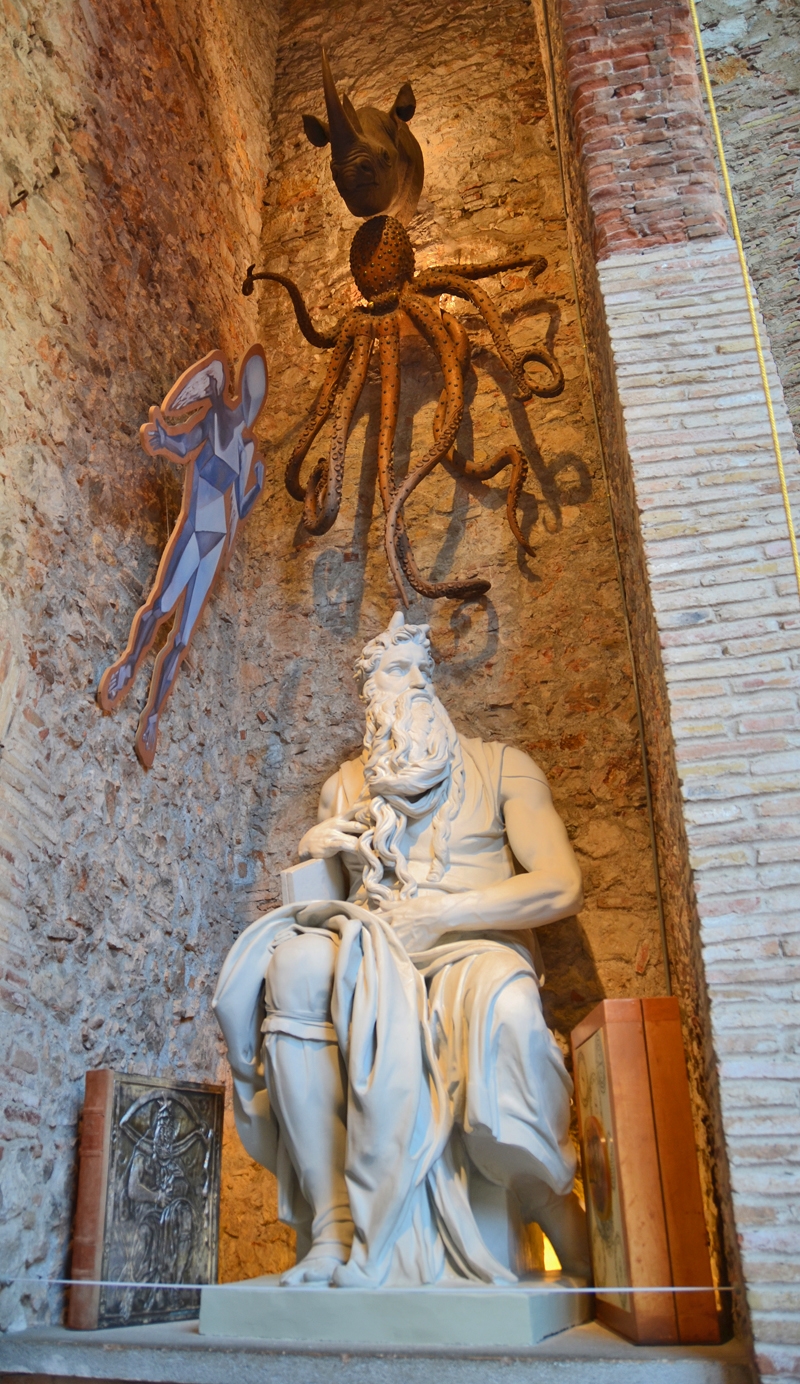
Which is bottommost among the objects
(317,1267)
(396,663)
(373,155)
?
(317,1267)

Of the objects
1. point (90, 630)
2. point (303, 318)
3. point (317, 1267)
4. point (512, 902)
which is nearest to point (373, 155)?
point (303, 318)

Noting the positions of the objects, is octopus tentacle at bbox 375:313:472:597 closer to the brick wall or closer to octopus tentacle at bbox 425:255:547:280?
octopus tentacle at bbox 425:255:547:280

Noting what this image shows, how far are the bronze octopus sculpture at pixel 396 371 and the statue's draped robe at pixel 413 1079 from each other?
187 cm

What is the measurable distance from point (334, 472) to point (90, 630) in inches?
53.8

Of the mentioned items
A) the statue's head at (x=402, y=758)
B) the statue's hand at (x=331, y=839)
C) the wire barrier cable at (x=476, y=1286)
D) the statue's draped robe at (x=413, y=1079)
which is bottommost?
the wire barrier cable at (x=476, y=1286)

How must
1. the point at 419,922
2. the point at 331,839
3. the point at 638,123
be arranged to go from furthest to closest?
1. the point at 638,123
2. the point at 331,839
3. the point at 419,922

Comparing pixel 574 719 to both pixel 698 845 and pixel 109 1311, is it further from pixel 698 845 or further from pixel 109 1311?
pixel 109 1311

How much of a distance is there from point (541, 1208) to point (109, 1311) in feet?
3.72

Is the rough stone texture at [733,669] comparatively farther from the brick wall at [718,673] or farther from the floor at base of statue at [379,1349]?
the floor at base of statue at [379,1349]

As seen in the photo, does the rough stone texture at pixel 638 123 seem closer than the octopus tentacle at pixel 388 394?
Yes

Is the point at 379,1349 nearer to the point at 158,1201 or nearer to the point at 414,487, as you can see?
the point at 158,1201

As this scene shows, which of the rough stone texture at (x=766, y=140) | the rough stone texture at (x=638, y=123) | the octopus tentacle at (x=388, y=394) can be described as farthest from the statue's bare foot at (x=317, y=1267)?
the rough stone texture at (x=766, y=140)

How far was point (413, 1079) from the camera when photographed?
2.54 m

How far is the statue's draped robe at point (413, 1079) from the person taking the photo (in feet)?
8.16
